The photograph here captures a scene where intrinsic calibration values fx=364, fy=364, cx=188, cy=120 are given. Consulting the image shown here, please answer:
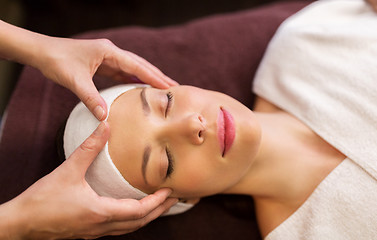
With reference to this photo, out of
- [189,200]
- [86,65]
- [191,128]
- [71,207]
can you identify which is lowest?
[189,200]

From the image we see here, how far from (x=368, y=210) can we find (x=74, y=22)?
2.02m

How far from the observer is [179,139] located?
104 cm

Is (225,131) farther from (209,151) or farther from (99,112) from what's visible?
(99,112)

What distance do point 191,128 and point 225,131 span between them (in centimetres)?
12

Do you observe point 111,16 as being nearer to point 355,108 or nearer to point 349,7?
point 349,7

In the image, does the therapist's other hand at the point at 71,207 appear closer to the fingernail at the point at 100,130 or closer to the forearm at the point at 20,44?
the fingernail at the point at 100,130

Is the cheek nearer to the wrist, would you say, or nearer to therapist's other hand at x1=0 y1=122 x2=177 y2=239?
therapist's other hand at x1=0 y1=122 x2=177 y2=239

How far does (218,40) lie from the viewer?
154cm

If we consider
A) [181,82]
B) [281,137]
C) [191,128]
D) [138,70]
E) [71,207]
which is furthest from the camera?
[181,82]

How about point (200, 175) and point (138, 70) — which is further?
point (138, 70)

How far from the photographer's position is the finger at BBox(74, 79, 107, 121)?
1008 millimetres

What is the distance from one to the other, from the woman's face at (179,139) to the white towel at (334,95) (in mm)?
301

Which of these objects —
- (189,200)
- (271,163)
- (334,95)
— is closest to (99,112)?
(189,200)

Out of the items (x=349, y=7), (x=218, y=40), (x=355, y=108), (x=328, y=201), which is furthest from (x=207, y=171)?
(x=349, y=7)
